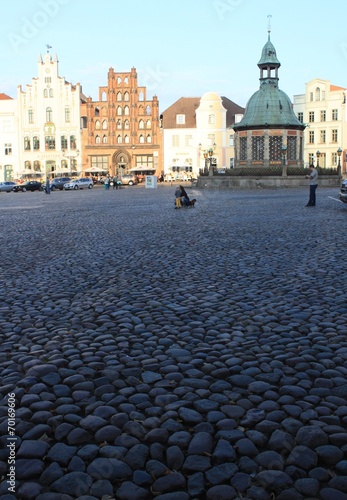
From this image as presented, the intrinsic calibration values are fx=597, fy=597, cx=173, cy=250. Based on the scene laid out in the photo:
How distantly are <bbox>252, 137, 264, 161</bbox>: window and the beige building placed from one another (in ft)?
72.6

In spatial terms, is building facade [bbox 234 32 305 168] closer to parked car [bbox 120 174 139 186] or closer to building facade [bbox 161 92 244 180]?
parked car [bbox 120 174 139 186]

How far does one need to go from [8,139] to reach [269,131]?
1755 inches

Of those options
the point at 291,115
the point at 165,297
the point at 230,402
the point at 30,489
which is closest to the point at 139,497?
the point at 30,489

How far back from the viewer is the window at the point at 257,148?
55844mm

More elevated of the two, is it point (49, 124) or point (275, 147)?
point (49, 124)

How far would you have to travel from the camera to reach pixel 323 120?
257 ft

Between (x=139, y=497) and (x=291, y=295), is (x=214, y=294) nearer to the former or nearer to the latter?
(x=291, y=295)

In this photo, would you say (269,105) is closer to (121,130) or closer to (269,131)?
(269,131)

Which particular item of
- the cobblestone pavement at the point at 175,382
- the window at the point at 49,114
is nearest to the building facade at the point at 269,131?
the window at the point at 49,114

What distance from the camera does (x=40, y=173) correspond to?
81875 millimetres

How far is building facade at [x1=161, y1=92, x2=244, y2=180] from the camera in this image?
3280 inches

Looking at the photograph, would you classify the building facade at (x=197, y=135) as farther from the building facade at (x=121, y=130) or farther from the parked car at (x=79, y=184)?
the parked car at (x=79, y=184)

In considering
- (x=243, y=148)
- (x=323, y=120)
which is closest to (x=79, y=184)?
(x=243, y=148)

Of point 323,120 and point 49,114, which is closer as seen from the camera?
point 323,120
